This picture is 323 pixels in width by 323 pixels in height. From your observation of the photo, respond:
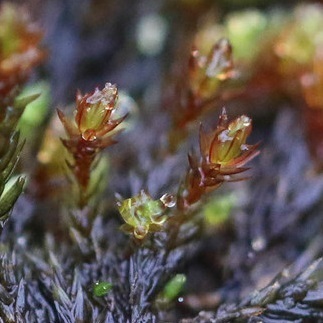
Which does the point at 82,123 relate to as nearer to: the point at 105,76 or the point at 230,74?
the point at 230,74

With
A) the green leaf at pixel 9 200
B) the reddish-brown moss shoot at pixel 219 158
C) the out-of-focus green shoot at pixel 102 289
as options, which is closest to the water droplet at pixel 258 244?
the reddish-brown moss shoot at pixel 219 158

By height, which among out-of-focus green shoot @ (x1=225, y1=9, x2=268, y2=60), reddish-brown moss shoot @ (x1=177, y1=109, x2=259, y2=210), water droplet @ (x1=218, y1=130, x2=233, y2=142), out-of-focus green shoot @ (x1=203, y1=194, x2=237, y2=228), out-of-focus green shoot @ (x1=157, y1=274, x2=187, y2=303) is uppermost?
water droplet @ (x1=218, y1=130, x2=233, y2=142)

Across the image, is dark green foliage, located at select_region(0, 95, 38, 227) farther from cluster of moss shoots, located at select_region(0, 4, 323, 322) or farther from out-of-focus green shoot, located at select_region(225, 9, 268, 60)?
out-of-focus green shoot, located at select_region(225, 9, 268, 60)

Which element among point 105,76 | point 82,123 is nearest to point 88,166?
point 82,123

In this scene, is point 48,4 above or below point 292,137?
above

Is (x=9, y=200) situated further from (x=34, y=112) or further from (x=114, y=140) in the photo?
(x=34, y=112)

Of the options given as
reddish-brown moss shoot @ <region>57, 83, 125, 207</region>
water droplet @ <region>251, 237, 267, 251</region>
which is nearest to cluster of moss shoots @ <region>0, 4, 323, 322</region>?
reddish-brown moss shoot @ <region>57, 83, 125, 207</region>
